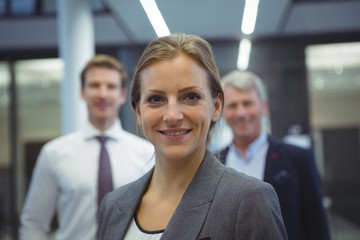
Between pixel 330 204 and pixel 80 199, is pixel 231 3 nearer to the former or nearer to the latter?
pixel 80 199

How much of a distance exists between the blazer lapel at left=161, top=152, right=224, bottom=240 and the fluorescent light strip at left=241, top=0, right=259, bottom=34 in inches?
15.8

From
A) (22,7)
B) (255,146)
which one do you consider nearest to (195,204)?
(255,146)

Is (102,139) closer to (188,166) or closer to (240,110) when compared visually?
(240,110)

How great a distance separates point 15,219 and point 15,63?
2.10 m

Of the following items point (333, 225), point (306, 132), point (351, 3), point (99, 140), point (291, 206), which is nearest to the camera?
point (291, 206)

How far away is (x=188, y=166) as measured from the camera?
1416mm

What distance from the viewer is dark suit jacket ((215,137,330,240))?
227 centimetres

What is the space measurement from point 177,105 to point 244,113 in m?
1.28

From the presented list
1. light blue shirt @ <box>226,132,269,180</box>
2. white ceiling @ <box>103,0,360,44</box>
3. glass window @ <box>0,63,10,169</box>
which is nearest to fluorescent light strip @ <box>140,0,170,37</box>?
white ceiling @ <box>103,0,360,44</box>

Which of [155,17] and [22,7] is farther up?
[22,7]

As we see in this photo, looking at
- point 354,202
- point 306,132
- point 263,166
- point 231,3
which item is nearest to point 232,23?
point 231,3

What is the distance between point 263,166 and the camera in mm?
2365

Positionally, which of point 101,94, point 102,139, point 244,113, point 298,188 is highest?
point 101,94

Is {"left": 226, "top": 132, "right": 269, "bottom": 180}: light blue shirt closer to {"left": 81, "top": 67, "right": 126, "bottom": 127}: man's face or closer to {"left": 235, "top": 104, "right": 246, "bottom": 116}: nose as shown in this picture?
{"left": 235, "top": 104, "right": 246, "bottom": 116}: nose
